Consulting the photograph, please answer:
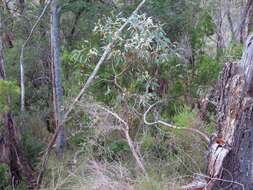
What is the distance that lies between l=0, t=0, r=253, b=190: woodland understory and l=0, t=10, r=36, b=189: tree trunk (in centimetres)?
1

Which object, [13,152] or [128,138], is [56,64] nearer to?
[13,152]

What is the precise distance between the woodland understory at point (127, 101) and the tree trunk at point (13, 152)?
11 mm

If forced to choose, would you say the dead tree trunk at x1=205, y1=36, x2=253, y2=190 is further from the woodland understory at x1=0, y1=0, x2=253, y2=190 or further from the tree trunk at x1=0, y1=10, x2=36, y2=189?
the tree trunk at x1=0, y1=10, x2=36, y2=189

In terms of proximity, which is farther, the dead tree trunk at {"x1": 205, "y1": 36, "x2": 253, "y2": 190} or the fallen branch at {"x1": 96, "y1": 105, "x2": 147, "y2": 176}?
the fallen branch at {"x1": 96, "y1": 105, "x2": 147, "y2": 176}

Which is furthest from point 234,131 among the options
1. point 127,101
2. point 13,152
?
point 13,152

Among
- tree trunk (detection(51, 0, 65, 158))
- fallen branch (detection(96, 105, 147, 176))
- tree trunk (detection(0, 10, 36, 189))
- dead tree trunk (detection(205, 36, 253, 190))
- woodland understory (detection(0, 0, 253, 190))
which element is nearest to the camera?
dead tree trunk (detection(205, 36, 253, 190))

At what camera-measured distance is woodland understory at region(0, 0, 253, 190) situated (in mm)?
3998

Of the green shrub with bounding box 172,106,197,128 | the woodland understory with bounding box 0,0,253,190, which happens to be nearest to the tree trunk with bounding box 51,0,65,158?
the woodland understory with bounding box 0,0,253,190

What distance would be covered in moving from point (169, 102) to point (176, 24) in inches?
42.9

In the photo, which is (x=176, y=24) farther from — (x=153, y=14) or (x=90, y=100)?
(x=90, y=100)

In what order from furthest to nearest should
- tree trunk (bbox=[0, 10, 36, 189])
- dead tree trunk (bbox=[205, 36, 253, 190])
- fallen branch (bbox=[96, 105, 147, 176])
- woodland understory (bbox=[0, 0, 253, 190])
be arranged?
tree trunk (bbox=[0, 10, 36, 189]) → fallen branch (bbox=[96, 105, 147, 176]) → woodland understory (bbox=[0, 0, 253, 190]) → dead tree trunk (bbox=[205, 36, 253, 190])

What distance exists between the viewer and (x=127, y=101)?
540 centimetres

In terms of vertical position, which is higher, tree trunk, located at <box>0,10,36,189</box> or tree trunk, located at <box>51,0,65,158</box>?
tree trunk, located at <box>51,0,65,158</box>

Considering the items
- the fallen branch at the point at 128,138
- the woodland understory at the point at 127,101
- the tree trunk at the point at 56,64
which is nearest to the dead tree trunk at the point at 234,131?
the woodland understory at the point at 127,101
